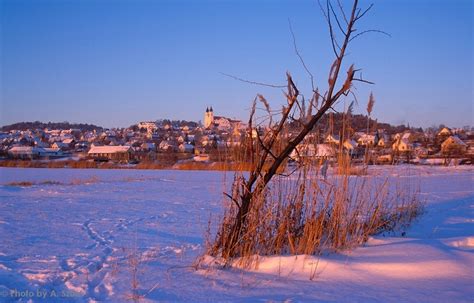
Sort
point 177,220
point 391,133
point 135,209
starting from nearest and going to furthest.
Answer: point 391,133
point 177,220
point 135,209

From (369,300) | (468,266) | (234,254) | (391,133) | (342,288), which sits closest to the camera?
(369,300)

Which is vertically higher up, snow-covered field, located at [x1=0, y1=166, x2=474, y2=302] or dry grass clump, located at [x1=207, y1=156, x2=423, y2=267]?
dry grass clump, located at [x1=207, y1=156, x2=423, y2=267]

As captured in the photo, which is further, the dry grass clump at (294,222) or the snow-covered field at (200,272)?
the dry grass clump at (294,222)

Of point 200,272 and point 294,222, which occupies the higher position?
point 294,222

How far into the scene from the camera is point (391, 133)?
6645 millimetres

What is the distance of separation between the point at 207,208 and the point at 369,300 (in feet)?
21.7

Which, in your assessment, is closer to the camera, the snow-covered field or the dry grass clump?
the snow-covered field

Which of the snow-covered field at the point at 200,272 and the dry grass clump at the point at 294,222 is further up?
the dry grass clump at the point at 294,222

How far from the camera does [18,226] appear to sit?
6090 mm

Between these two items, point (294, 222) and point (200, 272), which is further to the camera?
point (294, 222)

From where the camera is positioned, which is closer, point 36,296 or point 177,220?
point 36,296

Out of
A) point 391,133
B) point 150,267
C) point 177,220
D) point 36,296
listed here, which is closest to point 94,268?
point 150,267

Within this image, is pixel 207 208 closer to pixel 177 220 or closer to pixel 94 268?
pixel 177 220

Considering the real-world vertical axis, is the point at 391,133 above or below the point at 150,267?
above
